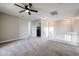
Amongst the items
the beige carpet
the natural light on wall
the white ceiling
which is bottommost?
the beige carpet

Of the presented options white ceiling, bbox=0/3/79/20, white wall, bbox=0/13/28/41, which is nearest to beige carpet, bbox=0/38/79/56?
white wall, bbox=0/13/28/41

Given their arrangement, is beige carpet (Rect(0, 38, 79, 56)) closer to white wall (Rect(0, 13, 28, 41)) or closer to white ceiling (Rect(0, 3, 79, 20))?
white wall (Rect(0, 13, 28, 41))

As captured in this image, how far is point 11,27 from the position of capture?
4.80 meters

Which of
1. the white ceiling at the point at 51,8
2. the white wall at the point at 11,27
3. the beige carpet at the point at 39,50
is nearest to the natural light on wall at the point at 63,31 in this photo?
the beige carpet at the point at 39,50

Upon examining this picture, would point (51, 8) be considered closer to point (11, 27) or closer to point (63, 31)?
point (63, 31)

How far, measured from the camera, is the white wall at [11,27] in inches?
167

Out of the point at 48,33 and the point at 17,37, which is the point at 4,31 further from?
the point at 48,33

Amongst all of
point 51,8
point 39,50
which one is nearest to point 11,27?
point 39,50

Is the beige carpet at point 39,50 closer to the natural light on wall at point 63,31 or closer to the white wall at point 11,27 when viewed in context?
the natural light on wall at point 63,31

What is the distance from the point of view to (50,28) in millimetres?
5469

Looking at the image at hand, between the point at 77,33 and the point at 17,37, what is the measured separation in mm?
3870

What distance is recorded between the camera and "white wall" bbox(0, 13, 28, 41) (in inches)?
167

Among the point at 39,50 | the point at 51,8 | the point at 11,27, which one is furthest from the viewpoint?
the point at 11,27

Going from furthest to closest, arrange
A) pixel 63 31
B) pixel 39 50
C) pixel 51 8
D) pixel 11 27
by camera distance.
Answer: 1. pixel 11 27
2. pixel 63 31
3. pixel 39 50
4. pixel 51 8
